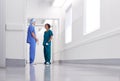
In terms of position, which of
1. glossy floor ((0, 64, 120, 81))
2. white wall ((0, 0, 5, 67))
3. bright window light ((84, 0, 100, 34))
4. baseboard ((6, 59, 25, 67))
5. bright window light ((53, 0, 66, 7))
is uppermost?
bright window light ((53, 0, 66, 7))

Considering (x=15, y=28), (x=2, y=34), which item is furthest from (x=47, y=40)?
(x=2, y=34)

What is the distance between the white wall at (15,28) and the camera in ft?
14.6

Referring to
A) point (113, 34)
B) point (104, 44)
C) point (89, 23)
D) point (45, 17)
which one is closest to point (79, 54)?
point (89, 23)

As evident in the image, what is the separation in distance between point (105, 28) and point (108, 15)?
29 centimetres

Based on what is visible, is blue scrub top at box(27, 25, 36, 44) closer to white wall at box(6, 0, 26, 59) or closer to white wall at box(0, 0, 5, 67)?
white wall at box(6, 0, 26, 59)

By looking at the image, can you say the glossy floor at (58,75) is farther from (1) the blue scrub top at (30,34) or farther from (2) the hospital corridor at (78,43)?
(1) the blue scrub top at (30,34)

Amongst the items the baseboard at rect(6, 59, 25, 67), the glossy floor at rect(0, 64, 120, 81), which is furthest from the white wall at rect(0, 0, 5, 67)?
the glossy floor at rect(0, 64, 120, 81)

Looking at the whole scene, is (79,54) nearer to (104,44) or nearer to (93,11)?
(93,11)

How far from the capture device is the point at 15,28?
4.50m

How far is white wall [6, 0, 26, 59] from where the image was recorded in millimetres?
4441

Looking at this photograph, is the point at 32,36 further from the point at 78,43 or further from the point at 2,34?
the point at 2,34

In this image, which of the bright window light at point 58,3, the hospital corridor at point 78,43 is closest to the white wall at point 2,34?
the hospital corridor at point 78,43

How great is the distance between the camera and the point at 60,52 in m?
11.5

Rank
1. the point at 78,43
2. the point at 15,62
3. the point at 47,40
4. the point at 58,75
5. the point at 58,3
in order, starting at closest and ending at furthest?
the point at 58,75 → the point at 15,62 → the point at 78,43 → the point at 47,40 → the point at 58,3
